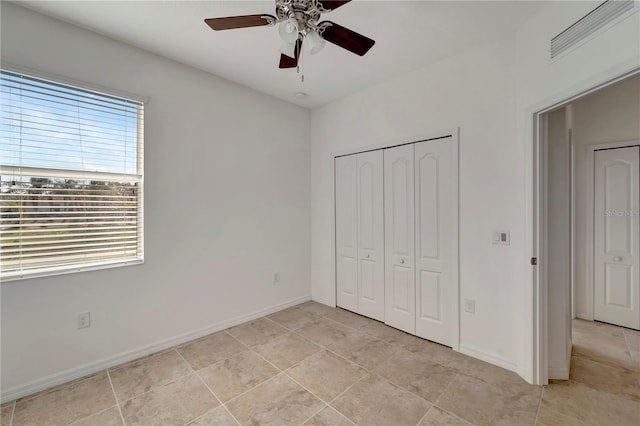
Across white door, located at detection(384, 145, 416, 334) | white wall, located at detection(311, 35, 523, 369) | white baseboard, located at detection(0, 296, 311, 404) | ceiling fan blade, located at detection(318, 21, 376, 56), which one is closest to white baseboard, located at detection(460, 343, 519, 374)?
white wall, located at detection(311, 35, 523, 369)

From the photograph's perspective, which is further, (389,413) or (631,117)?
(631,117)

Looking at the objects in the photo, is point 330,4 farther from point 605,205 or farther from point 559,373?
point 605,205

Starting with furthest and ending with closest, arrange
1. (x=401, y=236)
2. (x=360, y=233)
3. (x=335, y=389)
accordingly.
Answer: (x=360, y=233) → (x=401, y=236) → (x=335, y=389)

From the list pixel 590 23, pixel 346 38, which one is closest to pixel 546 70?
pixel 590 23

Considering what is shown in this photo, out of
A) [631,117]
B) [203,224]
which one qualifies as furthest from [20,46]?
[631,117]

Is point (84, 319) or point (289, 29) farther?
point (84, 319)

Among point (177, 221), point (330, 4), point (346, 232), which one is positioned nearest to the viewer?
point (330, 4)

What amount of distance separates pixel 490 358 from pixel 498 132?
1985 mm

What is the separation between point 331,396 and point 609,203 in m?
3.72

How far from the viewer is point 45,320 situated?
207 cm

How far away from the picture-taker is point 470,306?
100 inches

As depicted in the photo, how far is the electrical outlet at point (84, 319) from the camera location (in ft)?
7.27

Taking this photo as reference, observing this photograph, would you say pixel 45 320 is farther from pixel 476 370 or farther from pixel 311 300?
pixel 476 370

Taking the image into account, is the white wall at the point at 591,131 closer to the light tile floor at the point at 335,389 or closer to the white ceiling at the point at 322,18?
the light tile floor at the point at 335,389
